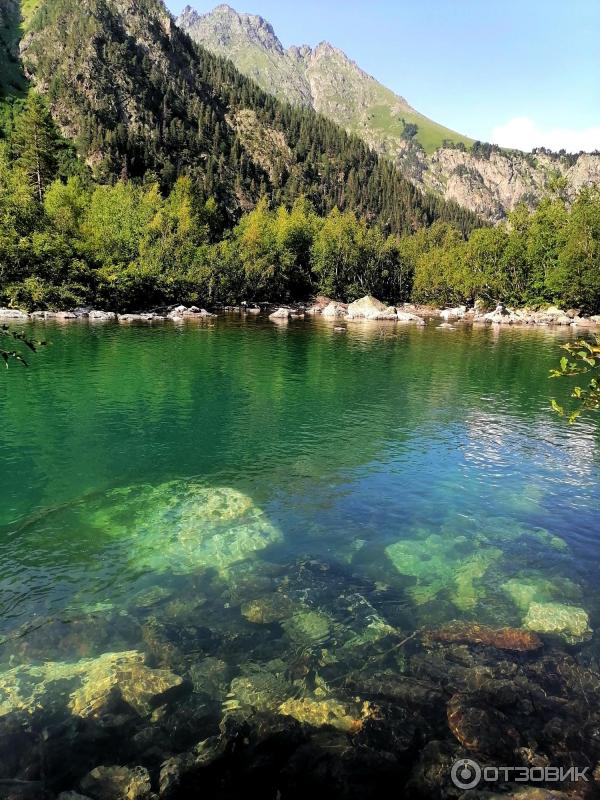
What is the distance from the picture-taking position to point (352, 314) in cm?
11488

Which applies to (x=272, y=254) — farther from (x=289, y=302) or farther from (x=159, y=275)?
(x=159, y=275)

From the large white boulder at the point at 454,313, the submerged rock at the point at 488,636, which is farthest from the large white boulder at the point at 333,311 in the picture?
the submerged rock at the point at 488,636

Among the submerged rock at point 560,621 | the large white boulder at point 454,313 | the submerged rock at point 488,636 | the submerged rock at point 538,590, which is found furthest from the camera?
the large white boulder at point 454,313

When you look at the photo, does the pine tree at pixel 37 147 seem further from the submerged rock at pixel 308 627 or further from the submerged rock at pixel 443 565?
the submerged rock at pixel 308 627

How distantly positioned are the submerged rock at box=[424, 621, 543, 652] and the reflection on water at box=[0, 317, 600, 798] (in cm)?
6

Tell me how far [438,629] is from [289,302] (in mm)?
123419

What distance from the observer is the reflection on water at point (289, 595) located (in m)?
9.09

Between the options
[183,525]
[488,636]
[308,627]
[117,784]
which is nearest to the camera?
[117,784]

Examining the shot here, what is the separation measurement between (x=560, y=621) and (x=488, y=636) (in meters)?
2.21

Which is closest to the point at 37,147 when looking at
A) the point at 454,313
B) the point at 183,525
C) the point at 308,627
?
the point at 454,313

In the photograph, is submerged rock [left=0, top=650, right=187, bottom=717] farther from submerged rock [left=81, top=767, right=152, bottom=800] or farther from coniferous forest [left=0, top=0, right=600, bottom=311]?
coniferous forest [left=0, top=0, right=600, bottom=311]

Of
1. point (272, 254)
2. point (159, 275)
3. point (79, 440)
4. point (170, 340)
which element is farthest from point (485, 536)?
point (272, 254)

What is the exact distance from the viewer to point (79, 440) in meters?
25.9

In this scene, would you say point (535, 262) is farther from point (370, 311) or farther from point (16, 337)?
point (16, 337)
